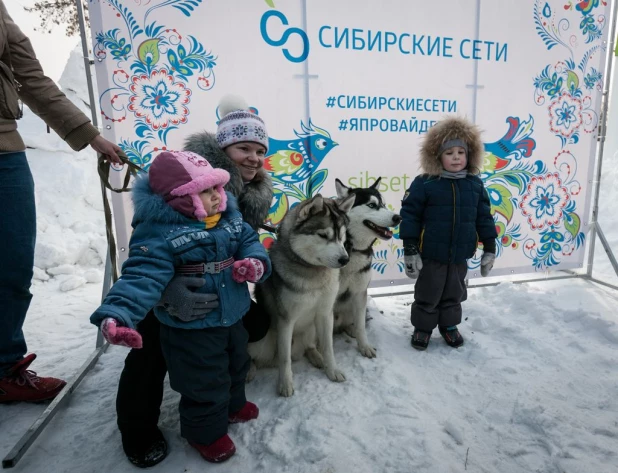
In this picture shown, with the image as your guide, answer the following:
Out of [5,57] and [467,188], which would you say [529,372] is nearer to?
[467,188]

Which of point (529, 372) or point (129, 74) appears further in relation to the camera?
point (129, 74)

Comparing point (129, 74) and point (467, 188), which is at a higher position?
point (129, 74)

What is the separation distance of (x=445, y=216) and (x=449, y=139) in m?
0.56

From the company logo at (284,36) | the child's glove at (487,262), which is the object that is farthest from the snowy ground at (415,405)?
the company logo at (284,36)

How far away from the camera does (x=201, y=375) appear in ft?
4.58

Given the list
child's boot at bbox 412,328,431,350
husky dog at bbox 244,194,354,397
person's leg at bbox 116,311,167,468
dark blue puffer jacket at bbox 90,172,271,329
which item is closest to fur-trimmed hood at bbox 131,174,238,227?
dark blue puffer jacket at bbox 90,172,271,329

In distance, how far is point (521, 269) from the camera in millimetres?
3629

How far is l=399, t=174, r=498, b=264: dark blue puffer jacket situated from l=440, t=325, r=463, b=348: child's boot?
556 millimetres

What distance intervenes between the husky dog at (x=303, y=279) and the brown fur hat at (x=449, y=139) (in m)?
0.83

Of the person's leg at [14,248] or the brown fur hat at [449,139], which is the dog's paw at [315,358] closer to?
the brown fur hat at [449,139]

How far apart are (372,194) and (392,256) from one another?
120cm

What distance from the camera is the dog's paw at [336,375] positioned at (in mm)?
2092

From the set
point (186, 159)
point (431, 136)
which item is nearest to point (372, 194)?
point (431, 136)

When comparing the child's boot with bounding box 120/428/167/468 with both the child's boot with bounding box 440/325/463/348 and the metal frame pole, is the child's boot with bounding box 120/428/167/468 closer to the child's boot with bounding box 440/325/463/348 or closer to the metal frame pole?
the metal frame pole
